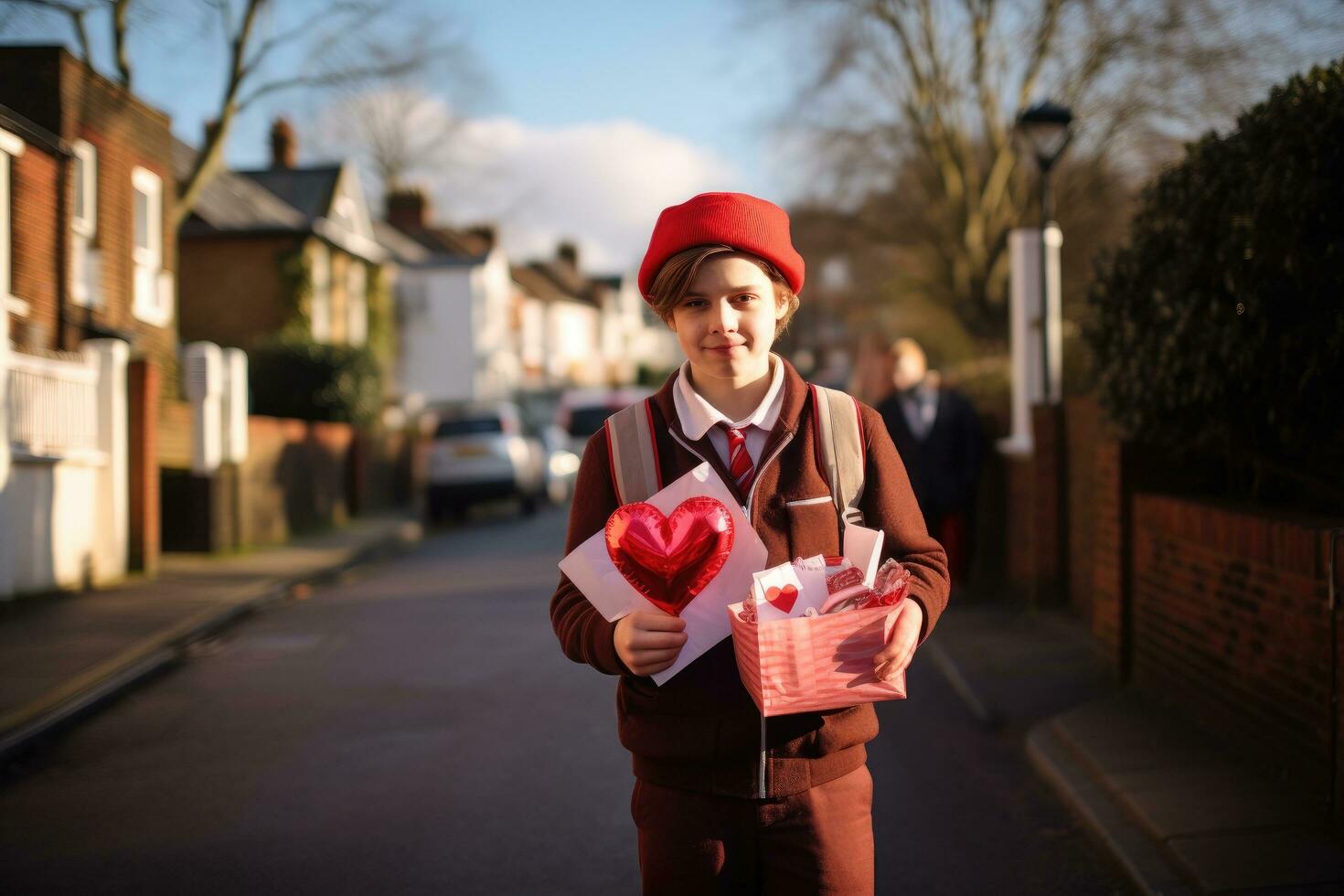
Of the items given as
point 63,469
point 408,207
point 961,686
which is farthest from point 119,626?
point 408,207

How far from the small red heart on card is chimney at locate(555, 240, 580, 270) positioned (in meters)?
82.0

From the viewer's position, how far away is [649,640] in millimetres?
2246

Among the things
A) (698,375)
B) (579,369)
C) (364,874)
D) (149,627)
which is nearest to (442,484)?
(149,627)

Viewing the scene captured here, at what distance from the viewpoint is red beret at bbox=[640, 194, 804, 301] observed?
2.38 meters

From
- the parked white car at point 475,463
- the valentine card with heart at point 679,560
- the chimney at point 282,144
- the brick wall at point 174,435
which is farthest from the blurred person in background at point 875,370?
the chimney at point 282,144

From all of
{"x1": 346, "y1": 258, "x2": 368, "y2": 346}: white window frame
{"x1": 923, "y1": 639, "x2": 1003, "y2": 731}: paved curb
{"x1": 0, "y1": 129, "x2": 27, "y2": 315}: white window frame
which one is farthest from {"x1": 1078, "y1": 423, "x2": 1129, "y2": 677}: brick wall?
{"x1": 346, "y1": 258, "x2": 368, "y2": 346}: white window frame

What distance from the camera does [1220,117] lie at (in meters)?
7.26

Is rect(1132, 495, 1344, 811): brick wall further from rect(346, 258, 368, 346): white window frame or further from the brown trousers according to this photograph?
rect(346, 258, 368, 346): white window frame

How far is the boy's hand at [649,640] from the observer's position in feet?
7.37

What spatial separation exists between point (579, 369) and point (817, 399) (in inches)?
2768

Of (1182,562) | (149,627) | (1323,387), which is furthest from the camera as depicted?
(149,627)

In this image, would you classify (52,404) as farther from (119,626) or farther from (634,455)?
(634,455)

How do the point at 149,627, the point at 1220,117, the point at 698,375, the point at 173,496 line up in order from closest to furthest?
1. the point at 698,375
2. the point at 1220,117
3. the point at 149,627
4. the point at 173,496

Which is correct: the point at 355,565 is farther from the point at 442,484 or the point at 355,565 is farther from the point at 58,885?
the point at 58,885
